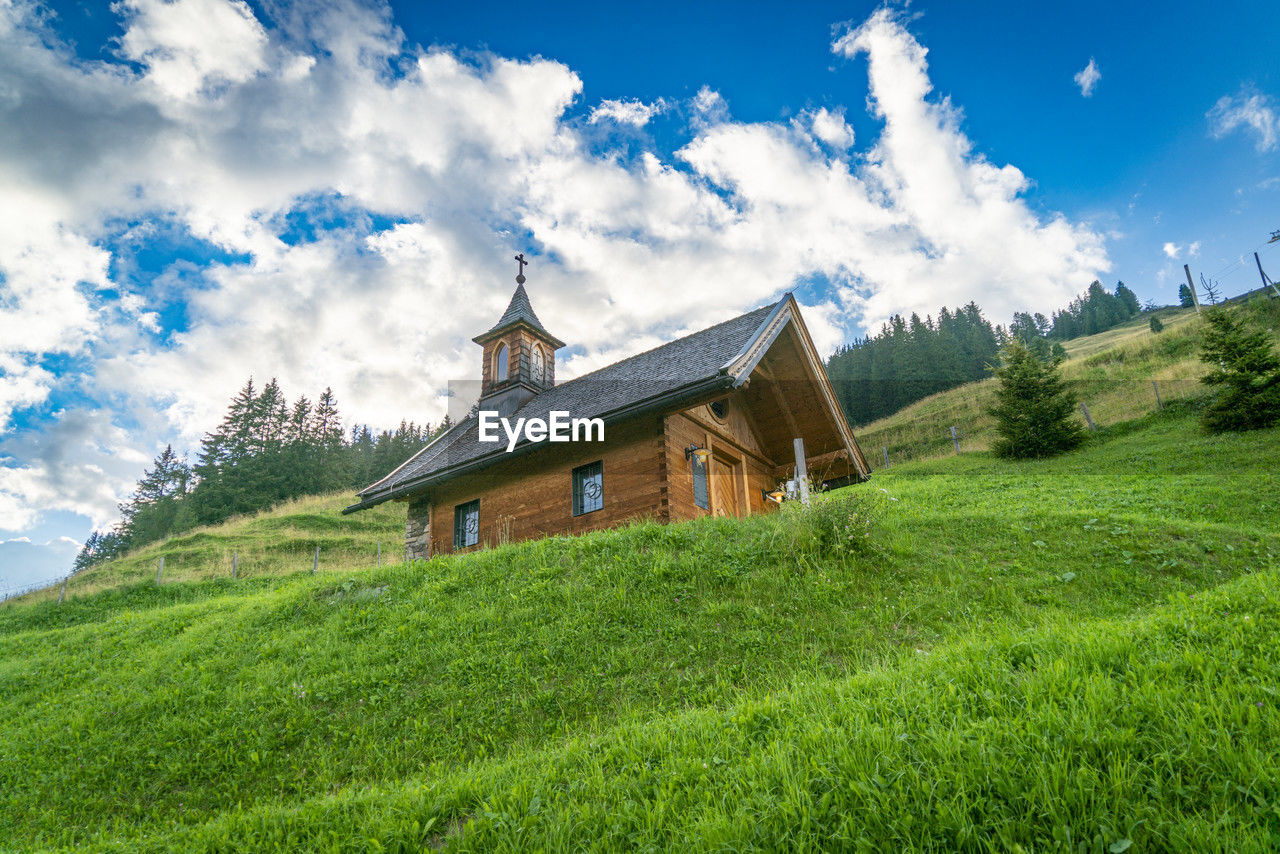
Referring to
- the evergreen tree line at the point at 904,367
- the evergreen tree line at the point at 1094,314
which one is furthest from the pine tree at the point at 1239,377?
the evergreen tree line at the point at 1094,314

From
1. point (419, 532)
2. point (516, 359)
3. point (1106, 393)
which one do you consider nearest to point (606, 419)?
point (419, 532)

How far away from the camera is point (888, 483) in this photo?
2672 cm

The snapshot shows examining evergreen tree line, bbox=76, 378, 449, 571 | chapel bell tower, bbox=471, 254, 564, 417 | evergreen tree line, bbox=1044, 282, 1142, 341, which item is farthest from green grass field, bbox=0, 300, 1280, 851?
evergreen tree line, bbox=1044, 282, 1142, 341

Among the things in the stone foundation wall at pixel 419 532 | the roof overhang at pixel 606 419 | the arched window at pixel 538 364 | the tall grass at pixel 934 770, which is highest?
the arched window at pixel 538 364

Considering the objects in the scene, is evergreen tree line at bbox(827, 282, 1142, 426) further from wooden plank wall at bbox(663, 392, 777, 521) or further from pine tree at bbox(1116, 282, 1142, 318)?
wooden plank wall at bbox(663, 392, 777, 521)

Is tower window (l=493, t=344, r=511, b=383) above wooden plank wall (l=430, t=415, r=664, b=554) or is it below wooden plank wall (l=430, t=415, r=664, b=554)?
above

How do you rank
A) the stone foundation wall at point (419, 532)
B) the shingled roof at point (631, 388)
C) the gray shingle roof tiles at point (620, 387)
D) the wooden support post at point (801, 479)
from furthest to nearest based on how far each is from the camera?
1. the stone foundation wall at point (419, 532)
2. the gray shingle roof tiles at point (620, 387)
3. the shingled roof at point (631, 388)
4. the wooden support post at point (801, 479)

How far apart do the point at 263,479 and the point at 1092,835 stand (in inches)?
2322

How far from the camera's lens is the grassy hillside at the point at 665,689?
372 cm

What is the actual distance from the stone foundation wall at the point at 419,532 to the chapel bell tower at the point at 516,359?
4.54 meters

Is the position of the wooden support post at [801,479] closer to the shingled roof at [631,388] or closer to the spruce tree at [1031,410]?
the shingled roof at [631,388]

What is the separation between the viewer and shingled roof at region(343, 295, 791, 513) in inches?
519

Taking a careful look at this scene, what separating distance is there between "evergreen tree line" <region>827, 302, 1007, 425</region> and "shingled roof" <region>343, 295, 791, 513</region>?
47.8m

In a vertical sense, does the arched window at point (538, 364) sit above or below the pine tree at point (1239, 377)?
above
